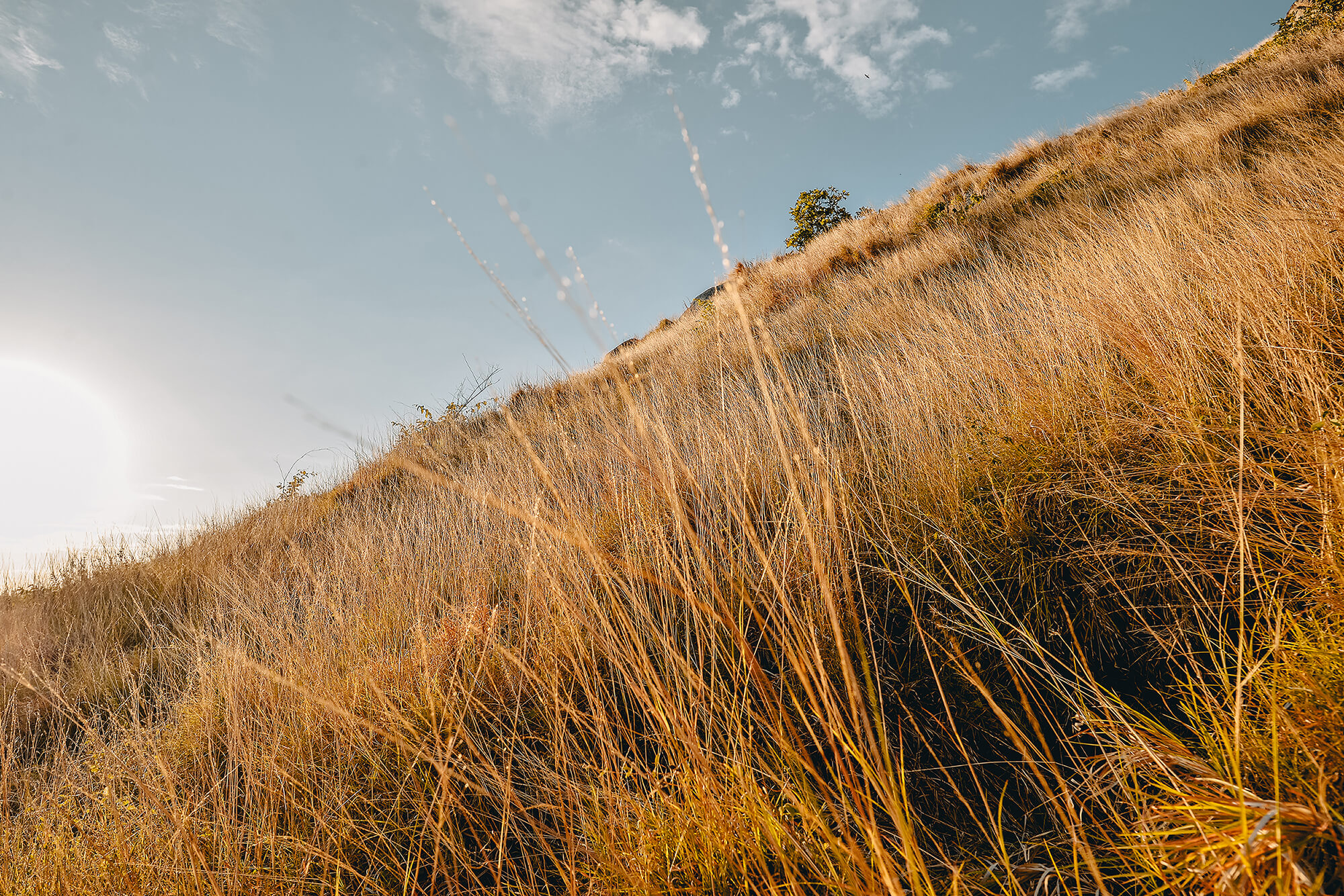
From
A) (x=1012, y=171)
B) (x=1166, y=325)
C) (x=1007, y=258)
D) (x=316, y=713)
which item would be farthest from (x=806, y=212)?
(x=316, y=713)

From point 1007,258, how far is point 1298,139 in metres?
2.61

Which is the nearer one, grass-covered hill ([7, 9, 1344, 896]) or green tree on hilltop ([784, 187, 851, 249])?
grass-covered hill ([7, 9, 1344, 896])

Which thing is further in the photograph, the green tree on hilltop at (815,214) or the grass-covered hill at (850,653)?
the green tree on hilltop at (815,214)

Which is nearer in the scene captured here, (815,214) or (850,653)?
(850,653)

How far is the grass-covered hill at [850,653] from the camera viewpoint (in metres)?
1.06

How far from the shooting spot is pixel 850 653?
2068 millimetres

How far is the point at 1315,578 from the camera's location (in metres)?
1.37

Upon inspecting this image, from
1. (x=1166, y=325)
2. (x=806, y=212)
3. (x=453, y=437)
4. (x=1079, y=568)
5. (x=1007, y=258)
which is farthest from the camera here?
(x=806, y=212)

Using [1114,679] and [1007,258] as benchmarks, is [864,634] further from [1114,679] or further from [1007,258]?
[1007,258]

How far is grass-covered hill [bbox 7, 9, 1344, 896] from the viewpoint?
3.47ft

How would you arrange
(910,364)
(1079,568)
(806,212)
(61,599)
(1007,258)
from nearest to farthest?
(1079,568), (910,364), (61,599), (1007,258), (806,212)

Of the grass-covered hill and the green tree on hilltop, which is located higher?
the green tree on hilltop

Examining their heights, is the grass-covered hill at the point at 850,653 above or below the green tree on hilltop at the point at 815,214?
below

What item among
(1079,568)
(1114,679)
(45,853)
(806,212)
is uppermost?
(806,212)
